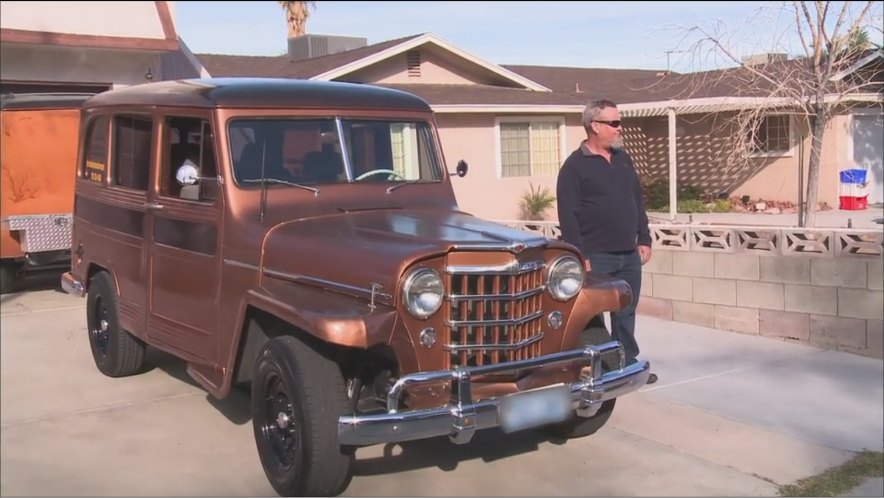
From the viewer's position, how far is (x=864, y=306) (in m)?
7.18

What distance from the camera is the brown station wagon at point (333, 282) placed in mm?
3963

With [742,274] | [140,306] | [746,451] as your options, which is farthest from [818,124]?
[140,306]

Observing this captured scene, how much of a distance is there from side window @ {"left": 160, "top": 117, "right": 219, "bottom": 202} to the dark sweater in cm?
221

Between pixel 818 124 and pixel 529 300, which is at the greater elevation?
pixel 818 124

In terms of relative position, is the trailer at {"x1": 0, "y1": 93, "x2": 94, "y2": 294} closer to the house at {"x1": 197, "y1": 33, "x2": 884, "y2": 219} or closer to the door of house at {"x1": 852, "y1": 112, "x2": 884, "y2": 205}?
the house at {"x1": 197, "y1": 33, "x2": 884, "y2": 219}

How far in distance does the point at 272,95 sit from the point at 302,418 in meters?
2.07

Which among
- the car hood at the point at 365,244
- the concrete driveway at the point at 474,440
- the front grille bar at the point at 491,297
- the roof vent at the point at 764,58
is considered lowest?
the concrete driveway at the point at 474,440

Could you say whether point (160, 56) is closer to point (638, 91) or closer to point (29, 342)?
point (29, 342)

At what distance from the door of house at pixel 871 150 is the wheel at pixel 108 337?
53.1 feet

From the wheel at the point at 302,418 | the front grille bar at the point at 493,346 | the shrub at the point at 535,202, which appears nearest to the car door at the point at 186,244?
the wheel at the point at 302,418

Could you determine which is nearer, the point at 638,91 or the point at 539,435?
the point at 539,435

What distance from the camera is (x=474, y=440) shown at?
5.20m

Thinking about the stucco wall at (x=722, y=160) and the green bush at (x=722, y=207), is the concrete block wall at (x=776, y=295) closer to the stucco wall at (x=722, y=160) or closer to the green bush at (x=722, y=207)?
the stucco wall at (x=722, y=160)

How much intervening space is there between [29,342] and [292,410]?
11.2ft
